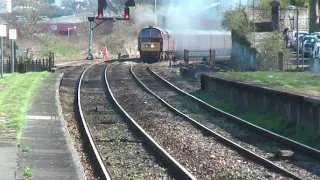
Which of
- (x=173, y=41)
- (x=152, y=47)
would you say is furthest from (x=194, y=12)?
(x=152, y=47)

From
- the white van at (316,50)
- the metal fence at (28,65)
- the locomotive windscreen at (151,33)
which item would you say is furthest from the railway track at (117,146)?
the locomotive windscreen at (151,33)

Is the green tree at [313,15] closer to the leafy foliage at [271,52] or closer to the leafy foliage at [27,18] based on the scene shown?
the leafy foliage at [271,52]

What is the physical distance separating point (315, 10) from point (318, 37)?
5.93 meters

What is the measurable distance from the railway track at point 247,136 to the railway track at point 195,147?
0.41 m

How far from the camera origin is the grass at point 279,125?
1596 centimetres

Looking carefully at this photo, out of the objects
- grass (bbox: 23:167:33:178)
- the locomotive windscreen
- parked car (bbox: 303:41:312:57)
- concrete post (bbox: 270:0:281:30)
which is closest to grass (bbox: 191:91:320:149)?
grass (bbox: 23:167:33:178)

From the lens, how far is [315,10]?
51.7 meters

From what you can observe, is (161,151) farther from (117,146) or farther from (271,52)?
(271,52)

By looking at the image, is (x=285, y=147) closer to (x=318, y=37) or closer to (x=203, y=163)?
(x=203, y=163)

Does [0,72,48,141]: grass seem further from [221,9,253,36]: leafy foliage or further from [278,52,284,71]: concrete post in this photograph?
[221,9,253,36]: leafy foliage

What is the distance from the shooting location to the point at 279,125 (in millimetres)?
18125

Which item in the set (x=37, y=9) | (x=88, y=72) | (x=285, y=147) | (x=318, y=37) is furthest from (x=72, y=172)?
(x=37, y=9)

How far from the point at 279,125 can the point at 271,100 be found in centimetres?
211

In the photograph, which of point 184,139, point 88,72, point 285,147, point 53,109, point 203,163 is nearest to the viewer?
point 203,163
